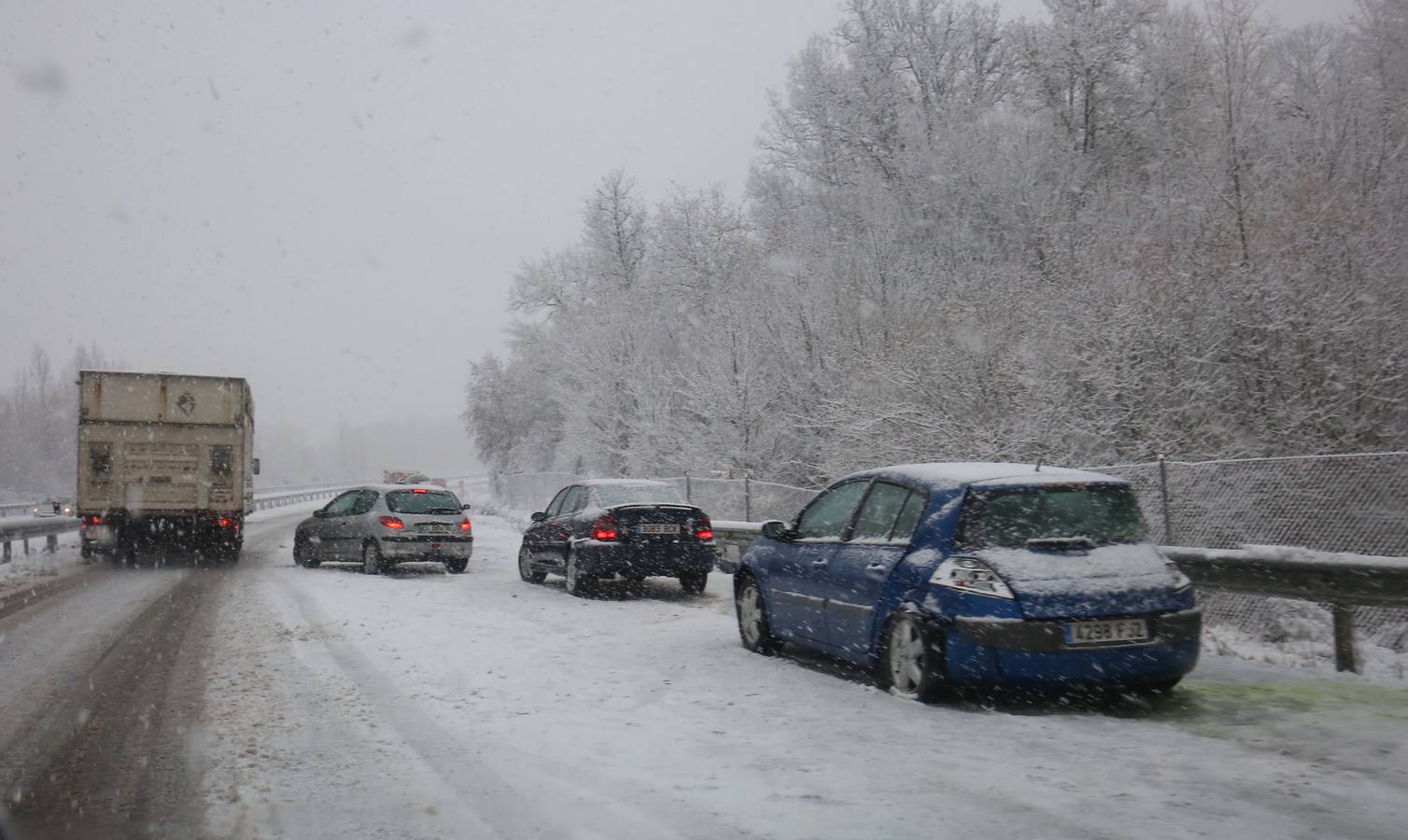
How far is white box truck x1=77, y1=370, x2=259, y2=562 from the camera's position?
19.0 meters

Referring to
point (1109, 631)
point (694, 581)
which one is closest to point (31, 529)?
point (694, 581)

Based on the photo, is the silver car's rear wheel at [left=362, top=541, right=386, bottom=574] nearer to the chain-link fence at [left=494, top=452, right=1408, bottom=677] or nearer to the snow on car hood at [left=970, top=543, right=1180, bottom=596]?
the chain-link fence at [left=494, top=452, right=1408, bottom=677]

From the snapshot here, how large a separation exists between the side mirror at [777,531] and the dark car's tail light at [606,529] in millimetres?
4586

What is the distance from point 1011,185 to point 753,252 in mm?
8949

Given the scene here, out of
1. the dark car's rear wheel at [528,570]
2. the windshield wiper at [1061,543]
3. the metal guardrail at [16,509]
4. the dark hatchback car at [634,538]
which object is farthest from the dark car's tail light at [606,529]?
the metal guardrail at [16,509]

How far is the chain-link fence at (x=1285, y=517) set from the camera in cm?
980

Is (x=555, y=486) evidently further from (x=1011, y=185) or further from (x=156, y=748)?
(x=156, y=748)

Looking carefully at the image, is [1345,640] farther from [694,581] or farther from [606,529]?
[606,529]

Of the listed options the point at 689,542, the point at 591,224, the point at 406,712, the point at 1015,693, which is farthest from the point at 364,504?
the point at 591,224

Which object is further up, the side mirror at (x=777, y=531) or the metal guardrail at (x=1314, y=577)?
the side mirror at (x=777, y=531)

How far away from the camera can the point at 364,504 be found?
18.1m

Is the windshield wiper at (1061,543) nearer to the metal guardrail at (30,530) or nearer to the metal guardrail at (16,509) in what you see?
the metal guardrail at (30,530)

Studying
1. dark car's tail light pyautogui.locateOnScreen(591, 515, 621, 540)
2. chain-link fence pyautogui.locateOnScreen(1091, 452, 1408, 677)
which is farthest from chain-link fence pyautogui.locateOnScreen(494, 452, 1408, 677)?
dark car's tail light pyautogui.locateOnScreen(591, 515, 621, 540)

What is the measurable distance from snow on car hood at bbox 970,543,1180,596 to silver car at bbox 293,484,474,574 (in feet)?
40.3
